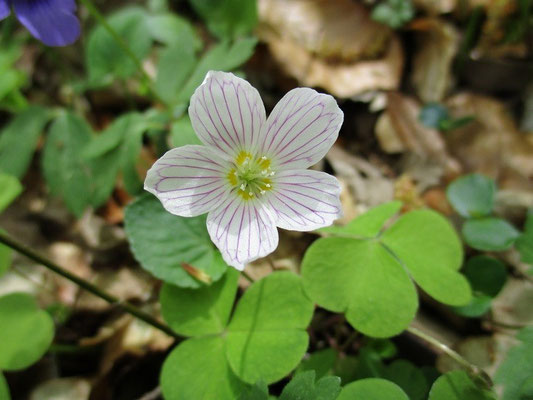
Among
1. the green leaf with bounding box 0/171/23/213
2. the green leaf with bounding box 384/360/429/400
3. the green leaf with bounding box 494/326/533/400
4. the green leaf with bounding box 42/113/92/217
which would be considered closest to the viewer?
the green leaf with bounding box 494/326/533/400

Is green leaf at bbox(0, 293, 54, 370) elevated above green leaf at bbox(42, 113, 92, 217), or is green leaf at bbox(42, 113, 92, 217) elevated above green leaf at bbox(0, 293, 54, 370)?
green leaf at bbox(42, 113, 92, 217)

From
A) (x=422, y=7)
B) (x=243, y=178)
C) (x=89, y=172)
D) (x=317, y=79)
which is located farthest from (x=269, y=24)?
(x=243, y=178)

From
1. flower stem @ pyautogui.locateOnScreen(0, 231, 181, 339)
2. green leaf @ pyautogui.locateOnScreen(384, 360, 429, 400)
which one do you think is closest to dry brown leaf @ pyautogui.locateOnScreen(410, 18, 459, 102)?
green leaf @ pyautogui.locateOnScreen(384, 360, 429, 400)

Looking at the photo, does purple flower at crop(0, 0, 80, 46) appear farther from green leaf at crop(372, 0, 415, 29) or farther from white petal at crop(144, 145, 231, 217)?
green leaf at crop(372, 0, 415, 29)

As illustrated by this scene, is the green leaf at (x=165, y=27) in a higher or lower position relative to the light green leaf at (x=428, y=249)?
higher

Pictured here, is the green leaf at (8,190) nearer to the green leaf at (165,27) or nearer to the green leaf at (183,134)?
the green leaf at (183,134)

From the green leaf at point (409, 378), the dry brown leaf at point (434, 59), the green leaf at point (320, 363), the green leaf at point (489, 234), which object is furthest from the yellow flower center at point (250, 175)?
the dry brown leaf at point (434, 59)
